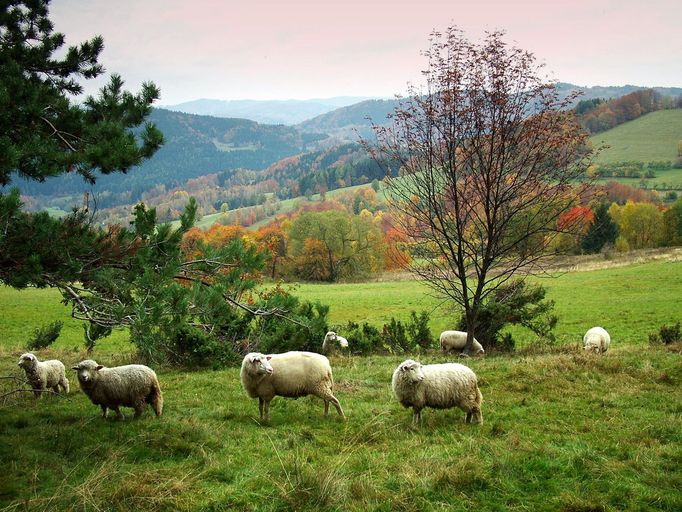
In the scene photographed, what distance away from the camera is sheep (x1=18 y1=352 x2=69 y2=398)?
37.2ft

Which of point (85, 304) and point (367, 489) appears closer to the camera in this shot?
point (367, 489)

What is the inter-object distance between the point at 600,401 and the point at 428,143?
790 centimetres

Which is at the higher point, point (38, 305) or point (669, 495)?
point (669, 495)

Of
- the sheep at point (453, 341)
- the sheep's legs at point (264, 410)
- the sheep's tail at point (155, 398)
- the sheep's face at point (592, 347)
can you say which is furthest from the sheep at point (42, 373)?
the sheep's face at point (592, 347)

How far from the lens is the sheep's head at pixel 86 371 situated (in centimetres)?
923

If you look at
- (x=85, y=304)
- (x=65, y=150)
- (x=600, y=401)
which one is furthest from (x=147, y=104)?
(x=600, y=401)

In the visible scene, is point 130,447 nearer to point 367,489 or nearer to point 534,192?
point 367,489

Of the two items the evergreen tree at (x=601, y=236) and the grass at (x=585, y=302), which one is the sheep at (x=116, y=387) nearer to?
the grass at (x=585, y=302)

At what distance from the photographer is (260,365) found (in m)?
9.41

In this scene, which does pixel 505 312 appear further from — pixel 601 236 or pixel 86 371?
pixel 601 236

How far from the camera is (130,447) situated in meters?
7.57

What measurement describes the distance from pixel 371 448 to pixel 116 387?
5.10m

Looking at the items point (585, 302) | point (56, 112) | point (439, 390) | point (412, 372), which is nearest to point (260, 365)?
point (412, 372)

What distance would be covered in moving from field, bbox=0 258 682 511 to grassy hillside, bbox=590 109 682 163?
112m
